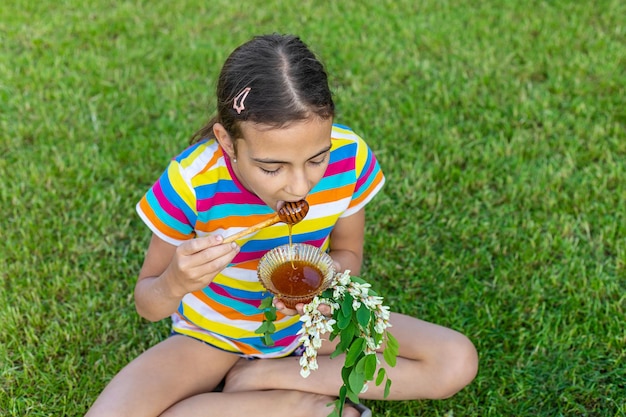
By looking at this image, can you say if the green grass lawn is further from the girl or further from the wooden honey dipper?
the wooden honey dipper

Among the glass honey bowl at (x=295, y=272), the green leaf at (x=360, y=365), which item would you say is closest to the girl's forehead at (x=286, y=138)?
the glass honey bowl at (x=295, y=272)

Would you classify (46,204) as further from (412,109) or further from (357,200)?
(412,109)

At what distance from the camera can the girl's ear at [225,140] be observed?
221 centimetres

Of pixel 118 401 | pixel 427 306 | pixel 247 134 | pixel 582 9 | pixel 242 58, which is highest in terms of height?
pixel 242 58

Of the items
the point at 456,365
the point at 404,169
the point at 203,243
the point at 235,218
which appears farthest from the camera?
the point at 404,169

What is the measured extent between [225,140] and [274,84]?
10.2 inches

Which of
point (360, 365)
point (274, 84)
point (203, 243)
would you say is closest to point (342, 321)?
point (360, 365)

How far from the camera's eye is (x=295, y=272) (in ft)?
7.47

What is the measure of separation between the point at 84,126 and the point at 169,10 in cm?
149

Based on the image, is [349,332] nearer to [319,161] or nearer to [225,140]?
[319,161]

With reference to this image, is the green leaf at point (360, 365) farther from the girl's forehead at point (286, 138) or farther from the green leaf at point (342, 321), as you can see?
the girl's forehead at point (286, 138)

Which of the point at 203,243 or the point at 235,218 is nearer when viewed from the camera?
the point at 203,243

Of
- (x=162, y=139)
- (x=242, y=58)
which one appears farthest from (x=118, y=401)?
(x=162, y=139)

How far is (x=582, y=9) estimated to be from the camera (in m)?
5.01
